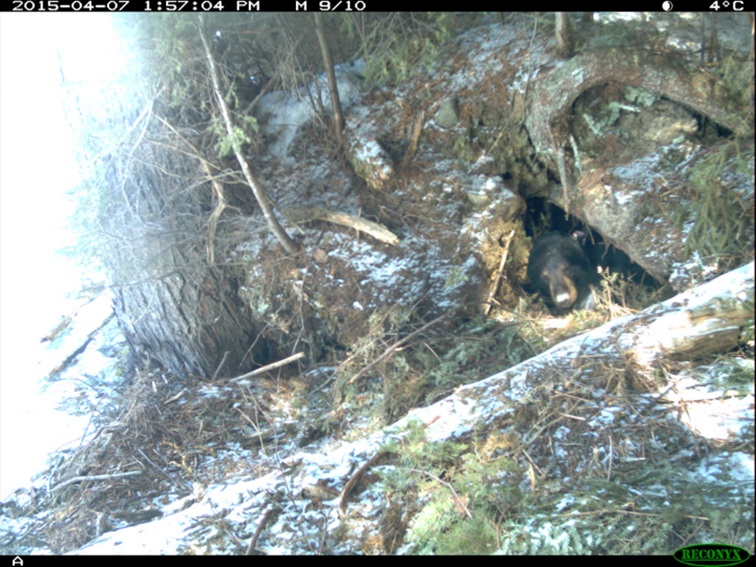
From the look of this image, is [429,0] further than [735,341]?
Yes

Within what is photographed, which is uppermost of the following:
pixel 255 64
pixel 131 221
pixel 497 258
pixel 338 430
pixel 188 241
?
pixel 255 64

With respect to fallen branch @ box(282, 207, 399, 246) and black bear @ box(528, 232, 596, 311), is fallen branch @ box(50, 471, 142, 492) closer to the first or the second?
fallen branch @ box(282, 207, 399, 246)

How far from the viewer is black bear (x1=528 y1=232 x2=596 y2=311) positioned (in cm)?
700

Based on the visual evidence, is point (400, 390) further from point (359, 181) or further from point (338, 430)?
point (359, 181)

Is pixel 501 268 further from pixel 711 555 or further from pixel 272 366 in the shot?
pixel 711 555

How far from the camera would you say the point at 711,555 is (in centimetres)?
280

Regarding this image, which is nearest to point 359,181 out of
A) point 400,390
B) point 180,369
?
point 400,390

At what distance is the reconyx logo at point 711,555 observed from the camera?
107 inches

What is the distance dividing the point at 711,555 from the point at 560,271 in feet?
15.4

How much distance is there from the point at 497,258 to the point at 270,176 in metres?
3.27

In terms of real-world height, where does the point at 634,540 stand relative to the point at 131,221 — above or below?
below

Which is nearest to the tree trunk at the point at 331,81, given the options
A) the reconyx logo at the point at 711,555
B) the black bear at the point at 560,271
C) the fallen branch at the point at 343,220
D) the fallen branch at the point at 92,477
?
the fallen branch at the point at 343,220
